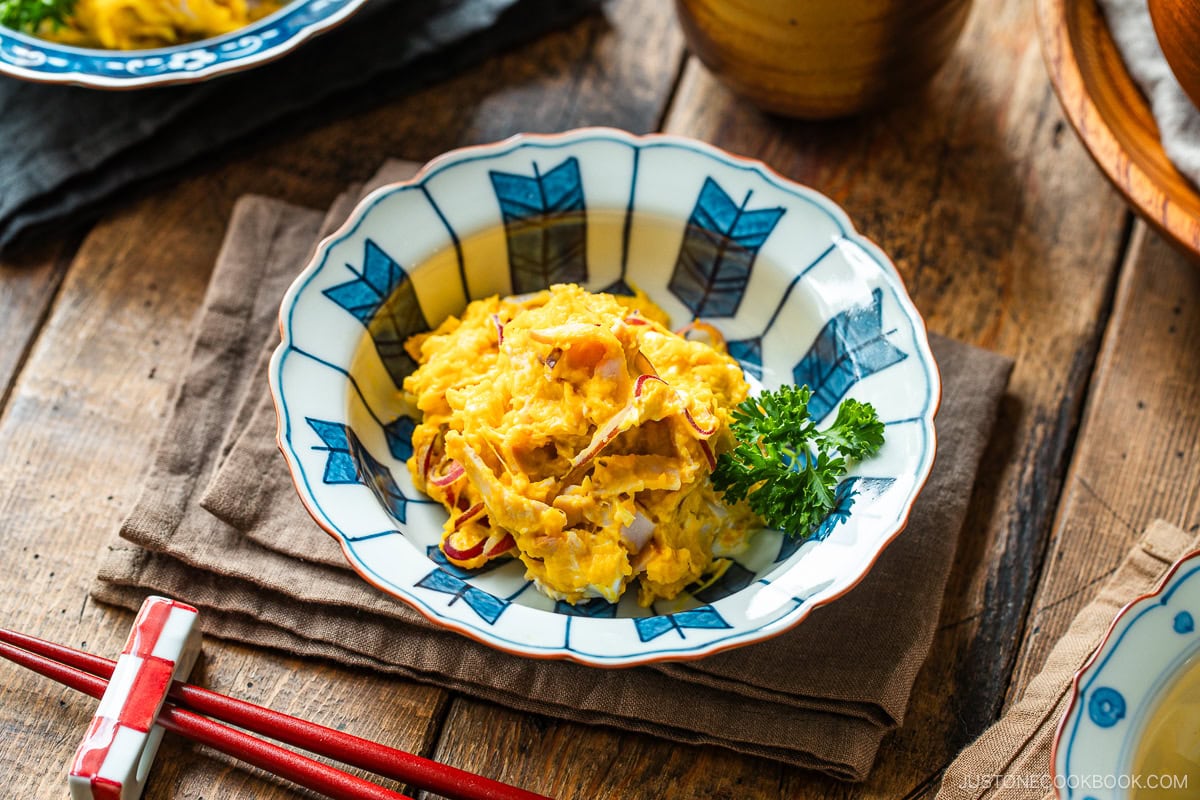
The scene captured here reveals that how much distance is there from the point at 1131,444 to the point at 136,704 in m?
1.98

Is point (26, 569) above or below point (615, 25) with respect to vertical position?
below

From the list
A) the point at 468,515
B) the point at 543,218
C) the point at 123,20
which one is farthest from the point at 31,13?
the point at 468,515

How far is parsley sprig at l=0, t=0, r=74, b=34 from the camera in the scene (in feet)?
8.13

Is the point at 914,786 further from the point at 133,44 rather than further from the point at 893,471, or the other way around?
the point at 133,44

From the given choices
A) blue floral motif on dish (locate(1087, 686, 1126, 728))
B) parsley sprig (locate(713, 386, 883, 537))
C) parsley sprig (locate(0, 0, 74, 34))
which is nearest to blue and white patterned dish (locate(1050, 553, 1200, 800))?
blue floral motif on dish (locate(1087, 686, 1126, 728))

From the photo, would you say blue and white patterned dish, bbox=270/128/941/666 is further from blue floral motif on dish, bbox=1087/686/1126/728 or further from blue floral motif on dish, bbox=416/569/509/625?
blue floral motif on dish, bbox=1087/686/1126/728

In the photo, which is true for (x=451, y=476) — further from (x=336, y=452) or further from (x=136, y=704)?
(x=136, y=704)

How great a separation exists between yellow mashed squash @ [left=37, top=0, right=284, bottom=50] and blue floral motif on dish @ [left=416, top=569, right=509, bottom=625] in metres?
1.56

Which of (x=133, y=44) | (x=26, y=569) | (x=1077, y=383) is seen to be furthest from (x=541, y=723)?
(x=133, y=44)

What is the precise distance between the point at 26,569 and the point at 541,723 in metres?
1.04

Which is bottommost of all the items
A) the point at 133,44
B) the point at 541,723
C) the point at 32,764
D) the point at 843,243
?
the point at 541,723

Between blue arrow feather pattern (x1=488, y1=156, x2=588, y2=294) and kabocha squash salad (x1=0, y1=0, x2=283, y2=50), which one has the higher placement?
kabocha squash salad (x1=0, y1=0, x2=283, y2=50)

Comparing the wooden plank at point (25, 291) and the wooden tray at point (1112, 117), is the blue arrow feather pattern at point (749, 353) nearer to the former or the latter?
the wooden tray at point (1112, 117)

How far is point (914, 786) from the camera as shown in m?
1.90
